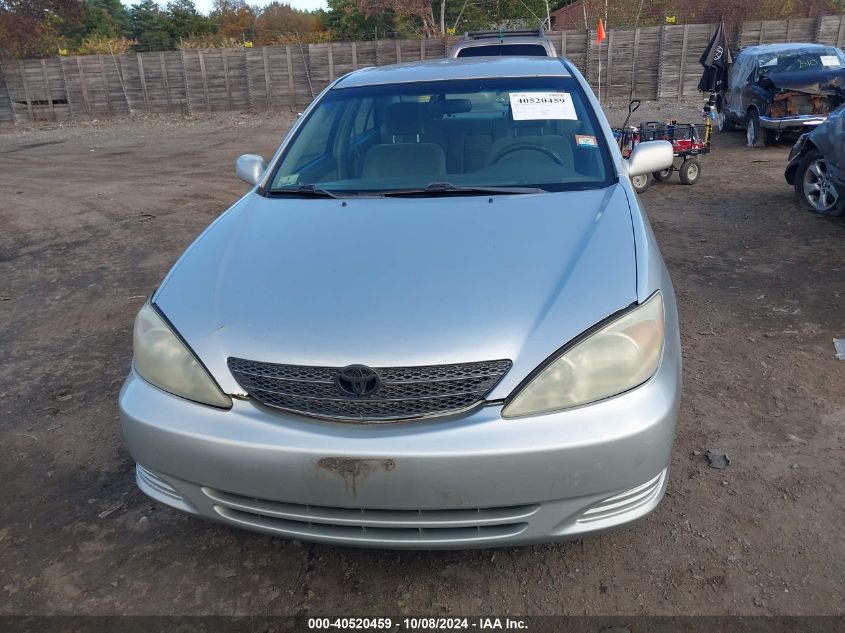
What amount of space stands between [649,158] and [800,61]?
1065 centimetres

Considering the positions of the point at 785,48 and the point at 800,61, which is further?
the point at 785,48

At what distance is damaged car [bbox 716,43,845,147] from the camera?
10875mm

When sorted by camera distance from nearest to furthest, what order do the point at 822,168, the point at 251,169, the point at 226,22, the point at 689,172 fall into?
1. the point at 251,169
2. the point at 822,168
3. the point at 689,172
4. the point at 226,22

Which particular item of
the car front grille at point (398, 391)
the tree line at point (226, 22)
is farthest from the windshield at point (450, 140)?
the tree line at point (226, 22)

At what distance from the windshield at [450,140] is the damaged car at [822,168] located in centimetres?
408

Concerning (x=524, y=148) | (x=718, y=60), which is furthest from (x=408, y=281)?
(x=718, y=60)

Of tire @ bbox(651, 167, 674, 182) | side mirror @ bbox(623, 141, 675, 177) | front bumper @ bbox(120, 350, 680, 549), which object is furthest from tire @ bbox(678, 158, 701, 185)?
front bumper @ bbox(120, 350, 680, 549)

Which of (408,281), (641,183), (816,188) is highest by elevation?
(408,281)

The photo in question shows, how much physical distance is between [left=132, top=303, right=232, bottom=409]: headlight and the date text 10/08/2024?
792 mm

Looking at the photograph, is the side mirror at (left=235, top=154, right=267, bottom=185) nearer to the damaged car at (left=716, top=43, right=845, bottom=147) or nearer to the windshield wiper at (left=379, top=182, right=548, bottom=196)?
the windshield wiper at (left=379, top=182, right=548, bottom=196)

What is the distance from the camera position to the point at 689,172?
28.3 feet

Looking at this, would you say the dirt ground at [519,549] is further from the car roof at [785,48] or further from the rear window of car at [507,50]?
the car roof at [785,48]

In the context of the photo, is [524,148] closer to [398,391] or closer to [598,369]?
[598,369]

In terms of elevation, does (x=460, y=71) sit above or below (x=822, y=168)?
above
